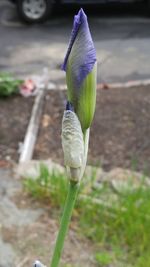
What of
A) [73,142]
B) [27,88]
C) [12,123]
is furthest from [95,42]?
[73,142]

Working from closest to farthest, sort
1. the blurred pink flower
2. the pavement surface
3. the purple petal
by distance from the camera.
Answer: the purple petal
the blurred pink flower
the pavement surface

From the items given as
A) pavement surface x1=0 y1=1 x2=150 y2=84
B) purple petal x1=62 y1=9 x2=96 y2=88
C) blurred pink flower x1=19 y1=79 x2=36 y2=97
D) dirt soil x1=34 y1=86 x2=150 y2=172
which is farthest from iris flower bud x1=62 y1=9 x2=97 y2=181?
pavement surface x1=0 y1=1 x2=150 y2=84

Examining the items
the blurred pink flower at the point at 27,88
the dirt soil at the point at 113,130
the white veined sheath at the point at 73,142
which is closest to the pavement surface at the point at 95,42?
the blurred pink flower at the point at 27,88

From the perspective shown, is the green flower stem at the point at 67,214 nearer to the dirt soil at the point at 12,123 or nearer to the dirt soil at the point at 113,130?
the dirt soil at the point at 113,130

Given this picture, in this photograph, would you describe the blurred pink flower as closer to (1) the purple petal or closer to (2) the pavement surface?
(2) the pavement surface

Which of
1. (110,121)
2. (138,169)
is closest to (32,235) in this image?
(138,169)

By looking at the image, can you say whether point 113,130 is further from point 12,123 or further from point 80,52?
point 80,52

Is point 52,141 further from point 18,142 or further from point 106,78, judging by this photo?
point 106,78
